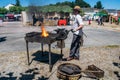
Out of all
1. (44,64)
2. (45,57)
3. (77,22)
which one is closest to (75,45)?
(77,22)

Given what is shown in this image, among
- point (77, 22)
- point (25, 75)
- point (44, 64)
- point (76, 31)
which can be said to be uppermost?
point (77, 22)

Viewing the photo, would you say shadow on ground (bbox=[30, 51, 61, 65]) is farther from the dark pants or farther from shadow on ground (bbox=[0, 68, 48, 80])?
shadow on ground (bbox=[0, 68, 48, 80])

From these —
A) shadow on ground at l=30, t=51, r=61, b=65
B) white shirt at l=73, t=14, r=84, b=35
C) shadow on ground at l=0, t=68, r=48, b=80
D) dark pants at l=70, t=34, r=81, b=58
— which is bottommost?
shadow on ground at l=0, t=68, r=48, b=80

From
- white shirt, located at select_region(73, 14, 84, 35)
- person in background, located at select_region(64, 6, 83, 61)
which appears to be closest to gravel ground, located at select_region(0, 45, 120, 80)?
person in background, located at select_region(64, 6, 83, 61)

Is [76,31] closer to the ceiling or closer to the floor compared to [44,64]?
closer to the ceiling

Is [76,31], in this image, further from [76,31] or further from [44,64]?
[44,64]

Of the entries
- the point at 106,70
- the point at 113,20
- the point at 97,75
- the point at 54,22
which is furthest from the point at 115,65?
the point at 113,20

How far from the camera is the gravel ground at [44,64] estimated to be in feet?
23.6

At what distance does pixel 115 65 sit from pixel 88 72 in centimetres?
184

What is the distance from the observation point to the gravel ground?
Answer: 7.19 metres

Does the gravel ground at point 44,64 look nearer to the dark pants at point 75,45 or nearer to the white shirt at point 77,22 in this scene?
the dark pants at point 75,45

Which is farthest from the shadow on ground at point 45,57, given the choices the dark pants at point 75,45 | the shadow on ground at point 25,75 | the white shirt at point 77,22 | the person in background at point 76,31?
the white shirt at point 77,22

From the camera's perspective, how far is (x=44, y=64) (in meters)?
8.39

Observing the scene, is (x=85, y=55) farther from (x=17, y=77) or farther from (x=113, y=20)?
(x=113, y=20)
